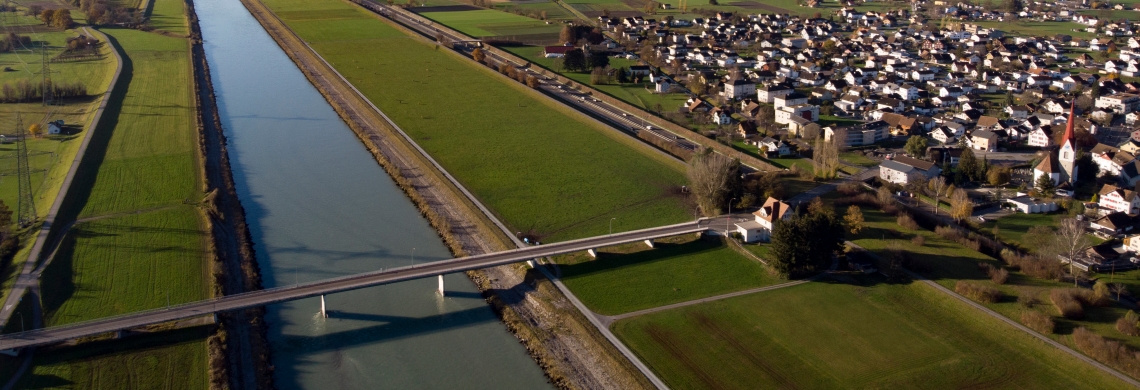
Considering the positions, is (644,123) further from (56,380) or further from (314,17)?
(314,17)

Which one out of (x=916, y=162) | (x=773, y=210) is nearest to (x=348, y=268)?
(x=773, y=210)

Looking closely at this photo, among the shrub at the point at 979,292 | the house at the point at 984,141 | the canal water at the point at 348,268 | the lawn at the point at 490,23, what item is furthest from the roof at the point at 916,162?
the lawn at the point at 490,23

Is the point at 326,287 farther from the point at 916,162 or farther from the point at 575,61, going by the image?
the point at 575,61

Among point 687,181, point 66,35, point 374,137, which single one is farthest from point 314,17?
point 687,181

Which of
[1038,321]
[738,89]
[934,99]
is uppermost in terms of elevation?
[738,89]

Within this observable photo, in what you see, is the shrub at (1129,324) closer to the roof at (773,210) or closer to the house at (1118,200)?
the roof at (773,210)
